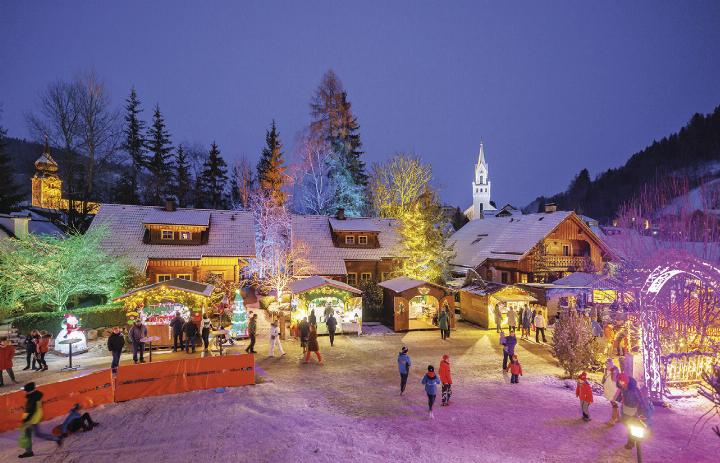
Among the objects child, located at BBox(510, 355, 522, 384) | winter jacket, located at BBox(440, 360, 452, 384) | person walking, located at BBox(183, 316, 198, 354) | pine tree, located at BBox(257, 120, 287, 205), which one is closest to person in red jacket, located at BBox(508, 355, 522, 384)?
child, located at BBox(510, 355, 522, 384)

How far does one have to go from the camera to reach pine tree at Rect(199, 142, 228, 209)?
4924 cm

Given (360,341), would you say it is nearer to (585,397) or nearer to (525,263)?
(585,397)

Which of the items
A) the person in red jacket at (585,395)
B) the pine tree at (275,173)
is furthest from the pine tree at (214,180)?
the person in red jacket at (585,395)

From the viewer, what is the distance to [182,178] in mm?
49125

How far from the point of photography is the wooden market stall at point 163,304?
17.3 meters

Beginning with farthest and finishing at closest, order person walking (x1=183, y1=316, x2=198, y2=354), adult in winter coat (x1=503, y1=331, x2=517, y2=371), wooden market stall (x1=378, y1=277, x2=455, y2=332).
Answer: wooden market stall (x1=378, y1=277, x2=455, y2=332), person walking (x1=183, y1=316, x2=198, y2=354), adult in winter coat (x1=503, y1=331, x2=517, y2=371)

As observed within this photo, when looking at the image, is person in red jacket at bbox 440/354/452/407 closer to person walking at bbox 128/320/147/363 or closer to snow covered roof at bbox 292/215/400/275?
person walking at bbox 128/320/147/363

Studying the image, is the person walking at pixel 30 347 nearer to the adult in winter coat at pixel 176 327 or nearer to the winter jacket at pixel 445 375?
the adult in winter coat at pixel 176 327

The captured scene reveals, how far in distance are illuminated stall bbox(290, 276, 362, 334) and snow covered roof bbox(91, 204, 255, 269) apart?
8.15 meters

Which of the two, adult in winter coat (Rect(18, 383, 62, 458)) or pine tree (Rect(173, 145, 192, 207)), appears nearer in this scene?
adult in winter coat (Rect(18, 383, 62, 458))

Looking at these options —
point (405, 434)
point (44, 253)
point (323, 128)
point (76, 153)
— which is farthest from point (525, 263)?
point (76, 153)

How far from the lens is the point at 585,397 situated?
32.9 ft

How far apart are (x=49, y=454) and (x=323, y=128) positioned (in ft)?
122

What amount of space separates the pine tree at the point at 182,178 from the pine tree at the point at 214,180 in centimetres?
190
